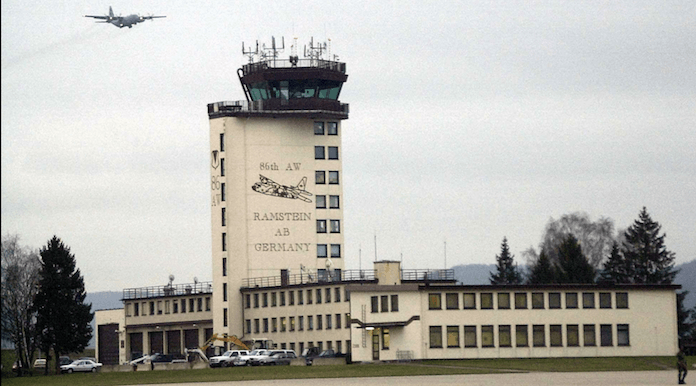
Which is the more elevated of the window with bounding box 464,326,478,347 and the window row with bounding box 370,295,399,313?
the window row with bounding box 370,295,399,313

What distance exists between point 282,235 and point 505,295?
103ft

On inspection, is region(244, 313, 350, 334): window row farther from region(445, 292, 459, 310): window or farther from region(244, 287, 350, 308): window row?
region(445, 292, 459, 310): window

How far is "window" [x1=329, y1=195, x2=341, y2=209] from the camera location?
122 metres

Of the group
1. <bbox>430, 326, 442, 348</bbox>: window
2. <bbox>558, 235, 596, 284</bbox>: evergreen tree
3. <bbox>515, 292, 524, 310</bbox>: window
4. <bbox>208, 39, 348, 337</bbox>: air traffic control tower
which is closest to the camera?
<bbox>430, 326, 442, 348</bbox>: window

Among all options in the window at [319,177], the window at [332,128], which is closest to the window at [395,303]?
the window at [319,177]

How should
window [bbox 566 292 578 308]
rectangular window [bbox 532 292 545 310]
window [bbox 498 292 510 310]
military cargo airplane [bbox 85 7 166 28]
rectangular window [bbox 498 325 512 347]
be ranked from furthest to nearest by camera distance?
window [bbox 566 292 578 308] < rectangular window [bbox 532 292 545 310] < window [bbox 498 292 510 310] < rectangular window [bbox 498 325 512 347] < military cargo airplane [bbox 85 7 166 28]

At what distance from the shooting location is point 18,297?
378ft

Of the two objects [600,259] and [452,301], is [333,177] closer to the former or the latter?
[452,301]

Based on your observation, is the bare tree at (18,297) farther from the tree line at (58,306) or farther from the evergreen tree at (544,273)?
the evergreen tree at (544,273)

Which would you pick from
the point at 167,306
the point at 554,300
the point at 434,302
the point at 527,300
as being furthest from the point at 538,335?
the point at 167,306

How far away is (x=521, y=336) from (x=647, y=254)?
45919 millimetres

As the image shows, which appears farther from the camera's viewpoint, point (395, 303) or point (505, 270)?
point (505, 270)

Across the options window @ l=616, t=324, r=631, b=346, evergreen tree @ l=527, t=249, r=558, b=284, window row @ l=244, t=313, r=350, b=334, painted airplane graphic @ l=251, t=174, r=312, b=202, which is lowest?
window @ l=616, t=324, r=631, b=346

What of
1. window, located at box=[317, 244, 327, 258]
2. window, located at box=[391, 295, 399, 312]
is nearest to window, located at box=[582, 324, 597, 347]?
window, located at box=[391, 295, 399, 312]
